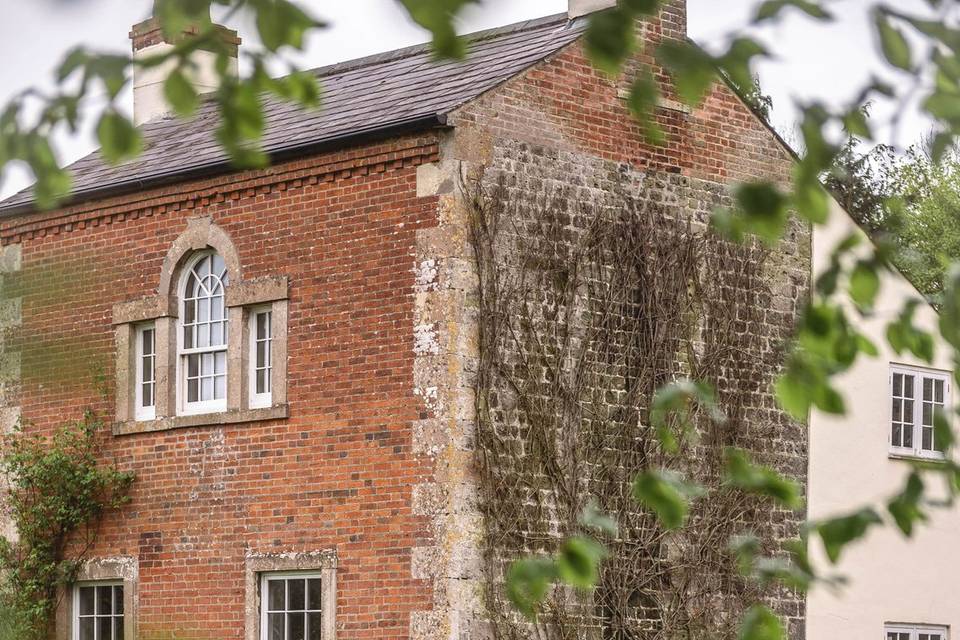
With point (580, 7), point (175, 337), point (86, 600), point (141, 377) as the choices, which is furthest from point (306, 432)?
point (580, 7)

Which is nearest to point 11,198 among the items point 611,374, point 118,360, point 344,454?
point 118,360

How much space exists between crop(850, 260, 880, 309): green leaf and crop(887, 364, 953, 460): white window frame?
1558 cm

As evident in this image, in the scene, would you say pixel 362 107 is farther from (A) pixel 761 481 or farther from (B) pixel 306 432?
(A) pixel 761 481

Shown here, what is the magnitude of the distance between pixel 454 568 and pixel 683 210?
4646 mm

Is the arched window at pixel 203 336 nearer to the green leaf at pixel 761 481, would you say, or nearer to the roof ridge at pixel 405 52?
the roof ridge at pixel 405 52

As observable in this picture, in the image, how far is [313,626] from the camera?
1572cm

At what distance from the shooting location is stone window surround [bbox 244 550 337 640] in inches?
608

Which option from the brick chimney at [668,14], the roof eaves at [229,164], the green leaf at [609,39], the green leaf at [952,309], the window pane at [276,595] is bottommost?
the window pane at [276,595]

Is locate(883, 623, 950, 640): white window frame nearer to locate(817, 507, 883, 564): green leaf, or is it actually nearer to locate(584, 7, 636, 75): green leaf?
locate(817, 507, 883, 564): green leaf

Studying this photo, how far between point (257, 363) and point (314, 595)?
2386 millimetres

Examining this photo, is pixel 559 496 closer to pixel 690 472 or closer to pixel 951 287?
pixel 690 472

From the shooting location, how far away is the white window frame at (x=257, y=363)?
16.5m

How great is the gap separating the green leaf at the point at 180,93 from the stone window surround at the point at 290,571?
12.4 m

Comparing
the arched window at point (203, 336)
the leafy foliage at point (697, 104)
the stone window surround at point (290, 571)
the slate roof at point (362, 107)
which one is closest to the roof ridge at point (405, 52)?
the slate roof at point (362, 107)
